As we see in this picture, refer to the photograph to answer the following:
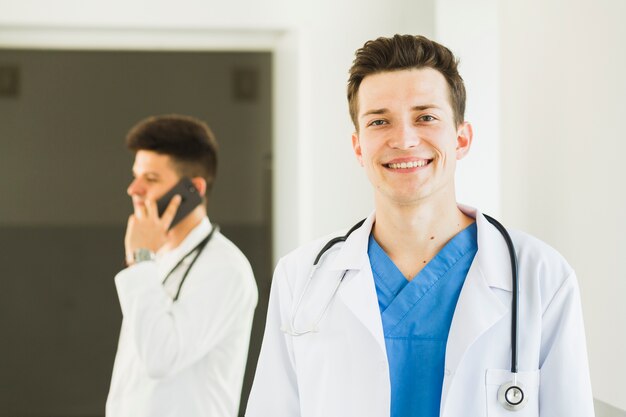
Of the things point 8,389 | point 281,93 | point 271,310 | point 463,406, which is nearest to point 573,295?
point 463,406

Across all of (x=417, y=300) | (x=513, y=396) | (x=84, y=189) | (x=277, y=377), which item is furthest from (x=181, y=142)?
(x=513, y=396)

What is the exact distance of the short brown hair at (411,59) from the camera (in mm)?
1311

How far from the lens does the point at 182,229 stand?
2297mm

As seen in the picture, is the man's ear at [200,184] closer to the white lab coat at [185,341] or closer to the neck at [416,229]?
the white lab coat at [185,341]

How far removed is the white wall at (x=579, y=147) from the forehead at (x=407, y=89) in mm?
260

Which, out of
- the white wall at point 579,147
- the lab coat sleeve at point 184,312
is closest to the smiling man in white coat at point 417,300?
the white wall at point 579,147

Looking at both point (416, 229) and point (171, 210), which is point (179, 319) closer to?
point (171, 210)

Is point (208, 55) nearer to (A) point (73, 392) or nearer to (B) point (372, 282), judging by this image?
(A) point (73, 392)

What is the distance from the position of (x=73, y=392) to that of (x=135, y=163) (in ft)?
2.47

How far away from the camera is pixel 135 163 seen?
2.44 m

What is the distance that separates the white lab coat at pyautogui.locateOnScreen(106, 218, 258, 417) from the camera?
1928 millimetres

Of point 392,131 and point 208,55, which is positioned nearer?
point 392,131

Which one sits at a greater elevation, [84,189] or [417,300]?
[84,189]

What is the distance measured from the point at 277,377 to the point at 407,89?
55 centimetres
